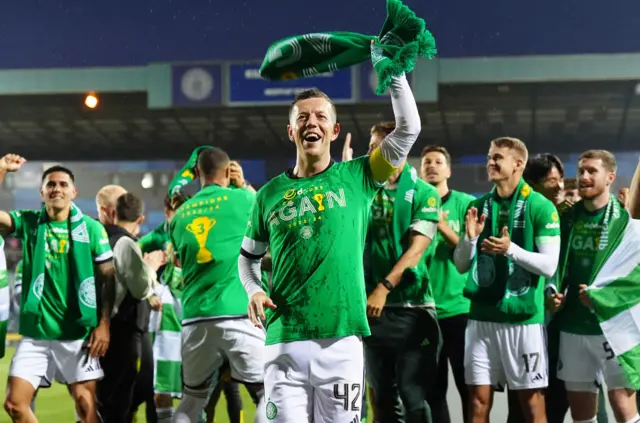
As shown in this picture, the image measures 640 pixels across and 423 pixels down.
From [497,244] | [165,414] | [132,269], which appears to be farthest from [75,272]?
[497,244]

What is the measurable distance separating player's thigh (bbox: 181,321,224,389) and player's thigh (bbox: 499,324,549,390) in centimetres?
164

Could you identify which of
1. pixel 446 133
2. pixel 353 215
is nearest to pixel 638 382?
pixel 353 215

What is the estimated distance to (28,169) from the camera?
28781mm

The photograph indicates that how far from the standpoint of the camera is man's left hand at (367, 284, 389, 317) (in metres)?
4.15

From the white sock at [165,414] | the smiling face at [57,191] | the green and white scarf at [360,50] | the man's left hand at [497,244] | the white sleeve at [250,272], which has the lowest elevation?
the white sock at [165,414]

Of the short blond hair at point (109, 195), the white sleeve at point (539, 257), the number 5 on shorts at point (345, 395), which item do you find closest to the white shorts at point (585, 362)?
the white sleeve at point (539, 257)

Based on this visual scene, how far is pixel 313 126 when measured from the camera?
3279 millimetres

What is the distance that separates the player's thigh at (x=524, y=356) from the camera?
15.3ft

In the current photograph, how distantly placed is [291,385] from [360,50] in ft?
4.51

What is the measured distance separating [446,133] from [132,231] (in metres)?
21.8

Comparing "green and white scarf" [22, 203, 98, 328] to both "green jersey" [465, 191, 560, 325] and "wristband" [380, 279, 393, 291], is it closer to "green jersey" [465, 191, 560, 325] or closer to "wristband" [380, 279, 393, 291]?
"wristband" [380, 279, 393, 291]

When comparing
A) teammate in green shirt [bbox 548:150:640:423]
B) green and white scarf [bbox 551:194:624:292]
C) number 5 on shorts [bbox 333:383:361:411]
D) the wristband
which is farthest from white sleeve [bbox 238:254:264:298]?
green and white scarf [bbox 551:194:624:292]

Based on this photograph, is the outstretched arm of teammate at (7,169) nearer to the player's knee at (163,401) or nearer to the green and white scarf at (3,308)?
the green and white scarf at (3,308)

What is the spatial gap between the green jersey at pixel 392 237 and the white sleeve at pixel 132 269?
4.99ft
